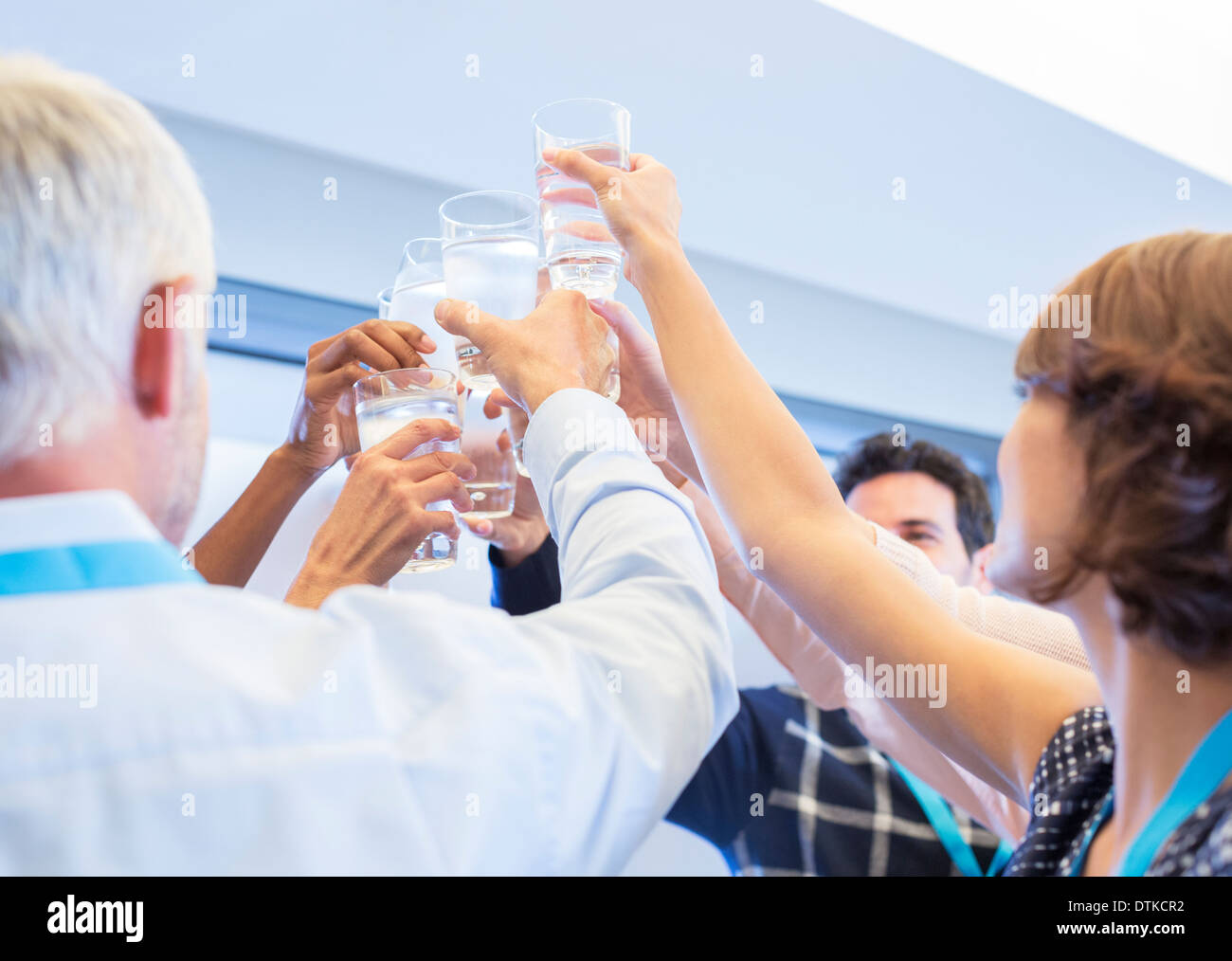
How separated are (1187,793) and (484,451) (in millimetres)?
935

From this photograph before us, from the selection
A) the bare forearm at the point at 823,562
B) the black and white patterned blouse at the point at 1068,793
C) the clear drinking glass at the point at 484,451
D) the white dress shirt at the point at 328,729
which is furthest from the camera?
the clear drinking glass at the point at 484,451

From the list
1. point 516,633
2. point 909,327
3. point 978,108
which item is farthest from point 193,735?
point 909,327

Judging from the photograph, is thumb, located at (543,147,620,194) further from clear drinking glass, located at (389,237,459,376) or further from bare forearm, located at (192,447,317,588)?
bare forearm, located at (192,447,317,588)

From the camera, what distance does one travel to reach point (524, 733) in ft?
2.15

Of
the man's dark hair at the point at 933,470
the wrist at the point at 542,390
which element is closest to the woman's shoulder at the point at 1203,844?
the wrist at the point at 542,390

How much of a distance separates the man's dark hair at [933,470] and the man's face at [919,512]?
0.02 metres

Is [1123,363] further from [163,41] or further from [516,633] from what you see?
[163,41]

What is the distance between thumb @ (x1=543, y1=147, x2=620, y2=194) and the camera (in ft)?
3.63

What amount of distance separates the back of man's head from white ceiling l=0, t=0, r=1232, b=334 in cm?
143

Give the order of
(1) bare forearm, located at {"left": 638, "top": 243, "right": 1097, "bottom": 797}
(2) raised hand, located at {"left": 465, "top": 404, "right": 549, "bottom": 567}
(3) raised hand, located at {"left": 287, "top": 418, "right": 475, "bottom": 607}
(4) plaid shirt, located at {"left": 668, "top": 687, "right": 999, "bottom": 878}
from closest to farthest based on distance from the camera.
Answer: (1) bare forearm, located at {"left": 638, "top": 243, "right": 1097, "bottom": 797} → (3) raised hand, located at {"left": 287, "top": 418, "right": 475, "bottom": 607} → (2) raised hand, located at {"left": 465, "top": 404, "right": 549, "bottom": 567} → (4) plaid shirt, located at {"left": 668, "top": 687, "right": 999, "bottom": 878}

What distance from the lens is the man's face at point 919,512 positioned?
2.58 m

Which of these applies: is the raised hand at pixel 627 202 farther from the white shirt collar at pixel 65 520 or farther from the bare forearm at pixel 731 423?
the white shirt collar at pixel 65 520

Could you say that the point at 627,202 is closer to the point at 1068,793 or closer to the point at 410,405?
the point at 410,405

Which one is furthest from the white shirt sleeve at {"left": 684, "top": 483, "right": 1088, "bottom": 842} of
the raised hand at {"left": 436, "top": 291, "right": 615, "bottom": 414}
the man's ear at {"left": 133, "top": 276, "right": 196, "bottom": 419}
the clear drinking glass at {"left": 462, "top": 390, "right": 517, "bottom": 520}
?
Answer: the man's ear at {"left": 133, "top": 276, "right": 196, "bottom": 419}
